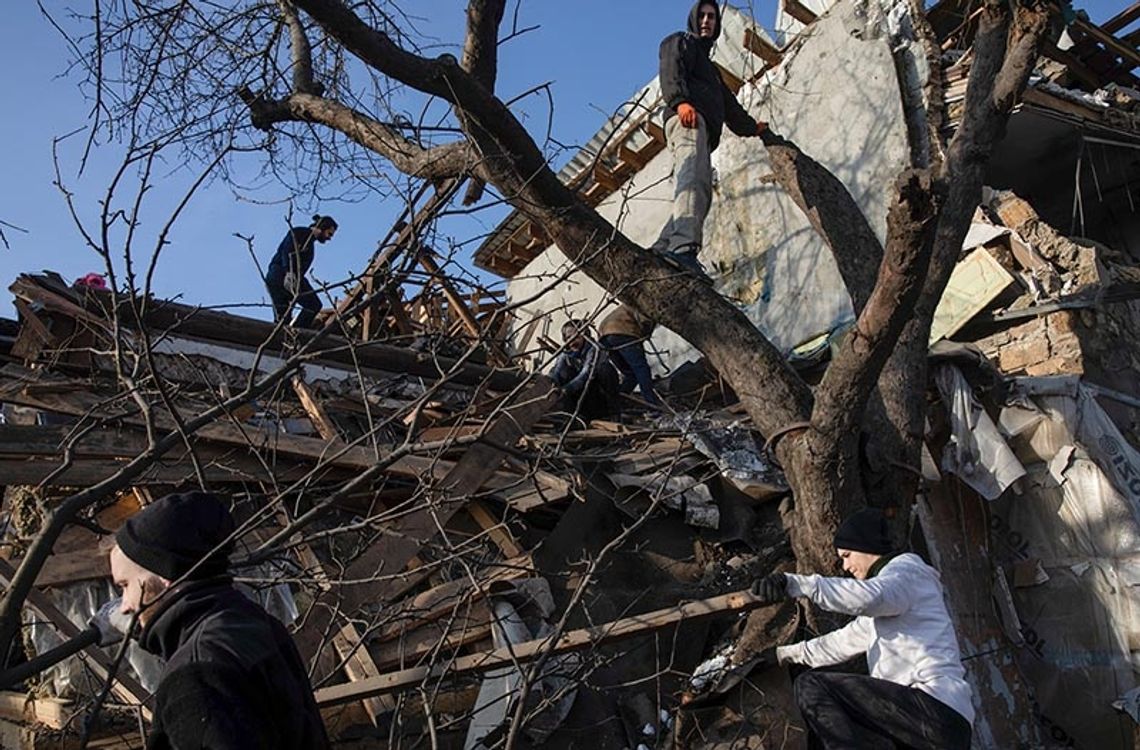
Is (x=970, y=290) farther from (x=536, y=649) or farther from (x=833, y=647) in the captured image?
(x=536, y=649)

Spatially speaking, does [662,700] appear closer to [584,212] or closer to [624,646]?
[624,646]

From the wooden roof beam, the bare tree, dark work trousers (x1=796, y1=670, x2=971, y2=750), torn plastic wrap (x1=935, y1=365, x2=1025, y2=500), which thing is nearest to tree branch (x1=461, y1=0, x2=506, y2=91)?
the bare tree

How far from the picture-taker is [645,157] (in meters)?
11.7

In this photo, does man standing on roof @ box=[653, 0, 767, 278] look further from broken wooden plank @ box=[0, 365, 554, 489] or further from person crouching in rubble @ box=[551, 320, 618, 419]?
broken wooden plank @ box=[0, 365, 554, 489]

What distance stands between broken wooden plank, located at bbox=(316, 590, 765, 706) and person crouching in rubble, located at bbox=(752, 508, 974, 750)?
328mm

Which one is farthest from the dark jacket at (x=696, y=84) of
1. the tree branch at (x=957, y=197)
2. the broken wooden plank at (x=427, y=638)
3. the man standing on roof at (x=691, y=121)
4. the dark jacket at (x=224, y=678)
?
the dark jacket at (x=224, y=678)

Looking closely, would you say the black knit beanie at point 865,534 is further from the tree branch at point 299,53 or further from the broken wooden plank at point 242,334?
the tree branch at point 299,53

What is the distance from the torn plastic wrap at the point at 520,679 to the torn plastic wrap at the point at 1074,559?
3435mm

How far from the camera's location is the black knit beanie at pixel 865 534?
12.9 feet

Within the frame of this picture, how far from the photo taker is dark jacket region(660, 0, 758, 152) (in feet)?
23.6

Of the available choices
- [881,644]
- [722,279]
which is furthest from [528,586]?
[722,279]

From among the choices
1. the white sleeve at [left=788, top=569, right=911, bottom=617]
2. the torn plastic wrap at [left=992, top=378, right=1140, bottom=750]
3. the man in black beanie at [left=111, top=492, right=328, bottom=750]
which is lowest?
the torn plastic wrap at [left=992, top=378, right=1140, bottom=750]

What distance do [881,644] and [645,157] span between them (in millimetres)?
8778

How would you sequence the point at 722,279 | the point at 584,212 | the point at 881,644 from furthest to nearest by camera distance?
the point at 722,279 → the point at 584,212 → the point at 881,644
